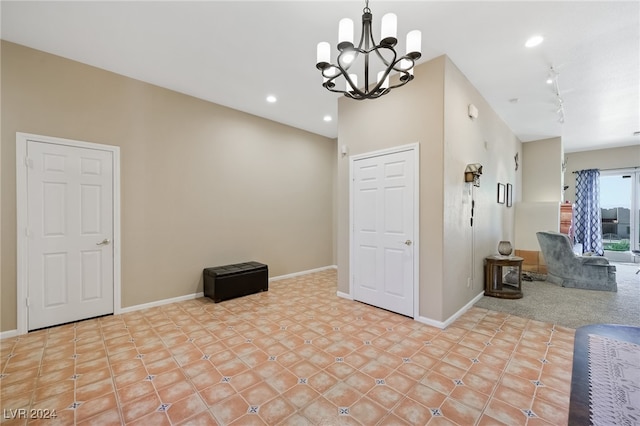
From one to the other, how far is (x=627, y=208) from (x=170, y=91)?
11.2 metres

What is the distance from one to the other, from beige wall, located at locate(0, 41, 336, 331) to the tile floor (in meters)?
0.88

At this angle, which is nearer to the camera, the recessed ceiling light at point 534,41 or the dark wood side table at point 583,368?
the dark wood side table at point 583,368

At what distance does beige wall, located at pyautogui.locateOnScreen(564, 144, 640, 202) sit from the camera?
7.02m

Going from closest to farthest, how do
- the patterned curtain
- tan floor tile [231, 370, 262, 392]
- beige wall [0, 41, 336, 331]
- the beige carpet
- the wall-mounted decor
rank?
1. tan floor tile [231, 370, 262, 392]
2. beige wall [0, 41, 336, 331]
3. the beige carpet
4. the wall-mounted decor
5. the patterned curtain

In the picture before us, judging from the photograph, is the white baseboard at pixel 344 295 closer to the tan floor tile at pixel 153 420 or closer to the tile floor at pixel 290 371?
the tile floor at pixel 290 371

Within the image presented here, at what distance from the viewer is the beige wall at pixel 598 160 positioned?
7.02 metres

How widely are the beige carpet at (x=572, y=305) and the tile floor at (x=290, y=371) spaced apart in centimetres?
36

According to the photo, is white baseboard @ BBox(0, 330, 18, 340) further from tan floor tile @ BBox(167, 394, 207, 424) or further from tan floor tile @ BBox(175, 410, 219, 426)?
tan floor tile @ BBox(175, 410, 219, 426)

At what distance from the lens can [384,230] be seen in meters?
3.72

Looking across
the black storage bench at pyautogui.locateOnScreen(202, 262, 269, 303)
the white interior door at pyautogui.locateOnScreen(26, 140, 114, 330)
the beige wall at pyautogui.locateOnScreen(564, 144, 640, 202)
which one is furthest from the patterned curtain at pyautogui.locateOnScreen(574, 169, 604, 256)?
the white interior door at pyautogui.locateOnScreen(26, 140, 114, 330)

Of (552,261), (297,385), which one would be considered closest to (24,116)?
(297,385)

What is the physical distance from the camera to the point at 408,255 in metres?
3.44

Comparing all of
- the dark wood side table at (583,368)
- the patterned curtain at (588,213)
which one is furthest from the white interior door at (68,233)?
the patterned curtain at (588,213)

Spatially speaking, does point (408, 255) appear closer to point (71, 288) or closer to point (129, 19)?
point (129, 19)
